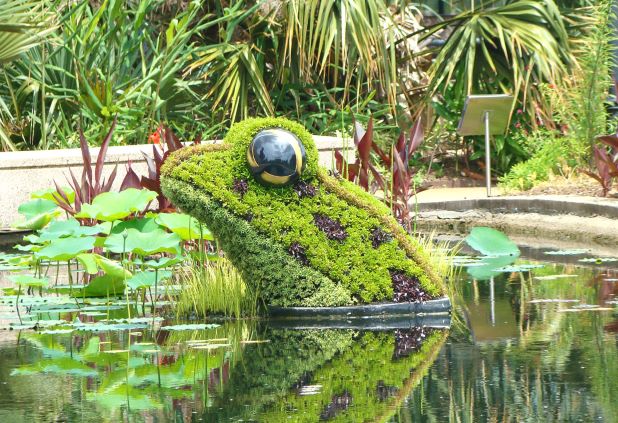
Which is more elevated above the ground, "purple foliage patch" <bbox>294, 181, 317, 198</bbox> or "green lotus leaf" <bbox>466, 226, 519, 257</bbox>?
"purple foliage patch" <bbox>294, 181, 317, 198</bbox>

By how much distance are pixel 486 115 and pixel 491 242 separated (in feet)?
17.6

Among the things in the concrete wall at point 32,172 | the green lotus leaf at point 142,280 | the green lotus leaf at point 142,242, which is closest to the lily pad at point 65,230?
the green lotus leaf at point 142,242

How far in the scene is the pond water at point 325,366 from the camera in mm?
4969

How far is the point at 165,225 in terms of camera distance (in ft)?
26.7

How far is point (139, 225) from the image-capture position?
8.30m

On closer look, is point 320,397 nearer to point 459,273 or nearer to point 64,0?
point 459,273

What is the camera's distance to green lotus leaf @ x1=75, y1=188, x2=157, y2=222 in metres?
8.05

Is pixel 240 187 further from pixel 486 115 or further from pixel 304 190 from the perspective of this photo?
pixel 486 115

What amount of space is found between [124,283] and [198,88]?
9.43 meters

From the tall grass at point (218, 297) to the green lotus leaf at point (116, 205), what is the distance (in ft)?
2.40

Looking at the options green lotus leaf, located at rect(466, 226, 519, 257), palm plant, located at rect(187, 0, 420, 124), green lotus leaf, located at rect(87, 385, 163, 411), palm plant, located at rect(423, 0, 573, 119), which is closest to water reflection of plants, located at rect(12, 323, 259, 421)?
green lotus leaf, located at rect(87, 385, 163, 411)

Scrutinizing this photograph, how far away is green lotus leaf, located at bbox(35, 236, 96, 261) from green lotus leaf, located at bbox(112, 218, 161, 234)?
0.60 meters

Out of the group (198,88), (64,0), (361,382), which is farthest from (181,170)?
(198,88)

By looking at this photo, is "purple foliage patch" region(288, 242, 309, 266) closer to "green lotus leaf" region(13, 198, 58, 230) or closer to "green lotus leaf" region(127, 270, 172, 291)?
"green lotus leaf" region(127, 270, 172, 291)
